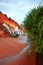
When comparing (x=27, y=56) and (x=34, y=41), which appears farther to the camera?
(x=27, y=56)

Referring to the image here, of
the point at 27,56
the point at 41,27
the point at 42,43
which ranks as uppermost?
the point at 41,27

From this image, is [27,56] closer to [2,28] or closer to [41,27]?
[41,27]

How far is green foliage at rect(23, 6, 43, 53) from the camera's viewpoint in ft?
7.72

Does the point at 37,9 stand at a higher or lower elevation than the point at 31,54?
higher

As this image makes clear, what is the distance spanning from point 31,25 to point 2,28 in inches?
356

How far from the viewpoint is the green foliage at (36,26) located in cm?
235

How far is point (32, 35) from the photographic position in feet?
8.39

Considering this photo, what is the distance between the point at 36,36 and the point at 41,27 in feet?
0.51

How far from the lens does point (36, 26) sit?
2.43m

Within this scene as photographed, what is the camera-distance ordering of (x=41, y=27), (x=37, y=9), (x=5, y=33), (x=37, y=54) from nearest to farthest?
1. (x=41, y=27)
2. (x=37, y=54)
3. (x=37, y=9)
4. (x=5, y=33)

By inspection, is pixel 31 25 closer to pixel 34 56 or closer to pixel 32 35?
pixel 32 35

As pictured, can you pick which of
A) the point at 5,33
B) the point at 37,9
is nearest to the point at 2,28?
the point at 5,33

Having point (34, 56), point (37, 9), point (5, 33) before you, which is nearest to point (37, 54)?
point (34, 56)

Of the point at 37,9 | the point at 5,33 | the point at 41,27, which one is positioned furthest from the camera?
the point at 5,33
